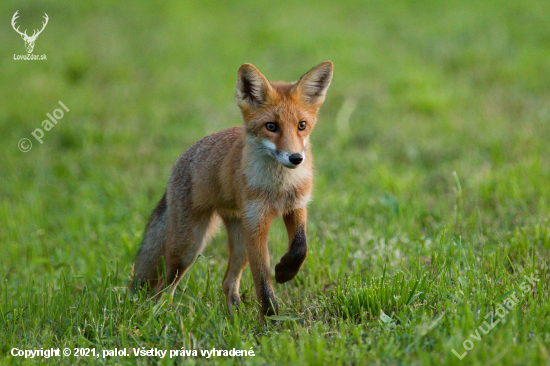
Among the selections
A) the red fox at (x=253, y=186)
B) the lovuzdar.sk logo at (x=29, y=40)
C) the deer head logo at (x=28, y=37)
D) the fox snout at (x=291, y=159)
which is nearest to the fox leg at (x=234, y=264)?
the red fox at (x=253, y=186)

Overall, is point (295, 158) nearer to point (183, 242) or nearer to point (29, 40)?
point (183, 242)

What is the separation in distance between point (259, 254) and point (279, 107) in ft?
3.61

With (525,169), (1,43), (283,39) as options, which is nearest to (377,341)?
(525,169)

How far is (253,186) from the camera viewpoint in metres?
4.07

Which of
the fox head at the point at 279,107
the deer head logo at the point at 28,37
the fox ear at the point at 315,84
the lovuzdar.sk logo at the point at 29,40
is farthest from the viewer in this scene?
the deer head logo at the point at 28,37

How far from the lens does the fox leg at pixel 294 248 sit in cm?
408

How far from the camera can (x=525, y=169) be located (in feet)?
21.2

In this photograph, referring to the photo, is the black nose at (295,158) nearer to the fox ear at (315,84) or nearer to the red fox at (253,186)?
the red fox at (253,186)

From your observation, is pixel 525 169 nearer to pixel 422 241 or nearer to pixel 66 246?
pixel 422 241

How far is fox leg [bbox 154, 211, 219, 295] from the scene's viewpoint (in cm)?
458

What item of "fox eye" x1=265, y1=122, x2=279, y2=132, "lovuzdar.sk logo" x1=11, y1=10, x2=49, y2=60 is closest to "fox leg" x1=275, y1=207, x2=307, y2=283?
"fox eye" x1=265, y1=122, x2=279, y2=132

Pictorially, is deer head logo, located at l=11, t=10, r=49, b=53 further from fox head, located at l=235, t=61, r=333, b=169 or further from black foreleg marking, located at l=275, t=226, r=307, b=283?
black foreleg marking, located at l=275, t=226, r=307, b=283

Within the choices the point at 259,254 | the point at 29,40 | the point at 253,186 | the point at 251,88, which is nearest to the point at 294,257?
the point at 259,254

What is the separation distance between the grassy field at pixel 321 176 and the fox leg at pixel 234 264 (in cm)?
9
